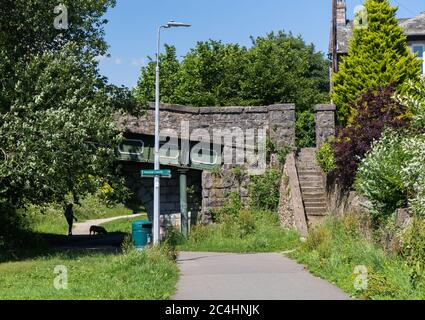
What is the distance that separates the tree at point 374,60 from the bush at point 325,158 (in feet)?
8.62

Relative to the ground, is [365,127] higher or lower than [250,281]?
higher

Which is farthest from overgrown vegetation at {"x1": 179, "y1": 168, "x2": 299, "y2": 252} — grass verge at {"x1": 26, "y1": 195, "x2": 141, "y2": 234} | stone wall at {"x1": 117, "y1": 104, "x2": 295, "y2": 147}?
grass verge at {"x1": 26, "y1": 195, "x2": 141, "y2": 234}

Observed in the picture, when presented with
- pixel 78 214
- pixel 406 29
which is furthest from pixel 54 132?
pixel 78 214

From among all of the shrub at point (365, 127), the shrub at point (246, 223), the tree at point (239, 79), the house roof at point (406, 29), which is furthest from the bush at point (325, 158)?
the house roof at point (406, 29)

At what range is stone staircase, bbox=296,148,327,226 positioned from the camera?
75.8 ft

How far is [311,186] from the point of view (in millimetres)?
25078

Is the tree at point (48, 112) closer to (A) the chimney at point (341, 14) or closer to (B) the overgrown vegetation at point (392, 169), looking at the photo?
(B) the overgrown vegetation at point (392, 169)

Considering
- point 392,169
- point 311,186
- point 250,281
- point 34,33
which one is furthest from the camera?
point 311,186

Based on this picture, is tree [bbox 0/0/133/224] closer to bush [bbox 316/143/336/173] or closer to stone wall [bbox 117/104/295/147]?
stone wall [bbox 117/104/295/147]

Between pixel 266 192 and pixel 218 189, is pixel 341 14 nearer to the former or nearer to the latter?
pixel 266 192

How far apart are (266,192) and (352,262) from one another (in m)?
12.8

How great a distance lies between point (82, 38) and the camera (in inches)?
795

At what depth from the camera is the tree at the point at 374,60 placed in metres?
27.1
